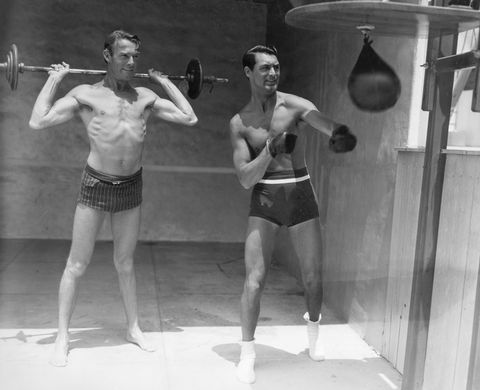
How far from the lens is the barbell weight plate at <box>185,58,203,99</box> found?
10.6 feet

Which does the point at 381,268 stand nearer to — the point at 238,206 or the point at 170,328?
the point at 170,328

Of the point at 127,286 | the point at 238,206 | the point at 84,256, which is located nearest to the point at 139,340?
the point at 127,286

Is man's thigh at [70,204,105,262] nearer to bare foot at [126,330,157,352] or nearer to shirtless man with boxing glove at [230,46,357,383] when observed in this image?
bare foot at [126,330,157,352]

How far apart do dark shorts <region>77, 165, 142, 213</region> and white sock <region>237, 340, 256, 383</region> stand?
0.99m

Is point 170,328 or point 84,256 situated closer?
point 84,256

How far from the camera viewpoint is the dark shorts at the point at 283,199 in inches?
115

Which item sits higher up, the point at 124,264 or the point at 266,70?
the point at 266,70

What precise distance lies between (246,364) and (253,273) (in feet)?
1.49

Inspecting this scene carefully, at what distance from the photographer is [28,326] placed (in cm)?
355

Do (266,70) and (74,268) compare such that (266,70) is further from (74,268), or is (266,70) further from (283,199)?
(74,268)

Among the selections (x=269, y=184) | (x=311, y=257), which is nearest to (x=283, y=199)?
(x=269, y=184)

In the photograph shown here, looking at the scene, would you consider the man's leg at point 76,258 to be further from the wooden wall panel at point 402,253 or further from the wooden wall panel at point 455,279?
the wooden wall panel at point 455,279

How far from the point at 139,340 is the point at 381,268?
1.43 m

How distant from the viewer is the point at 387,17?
2156 mm
